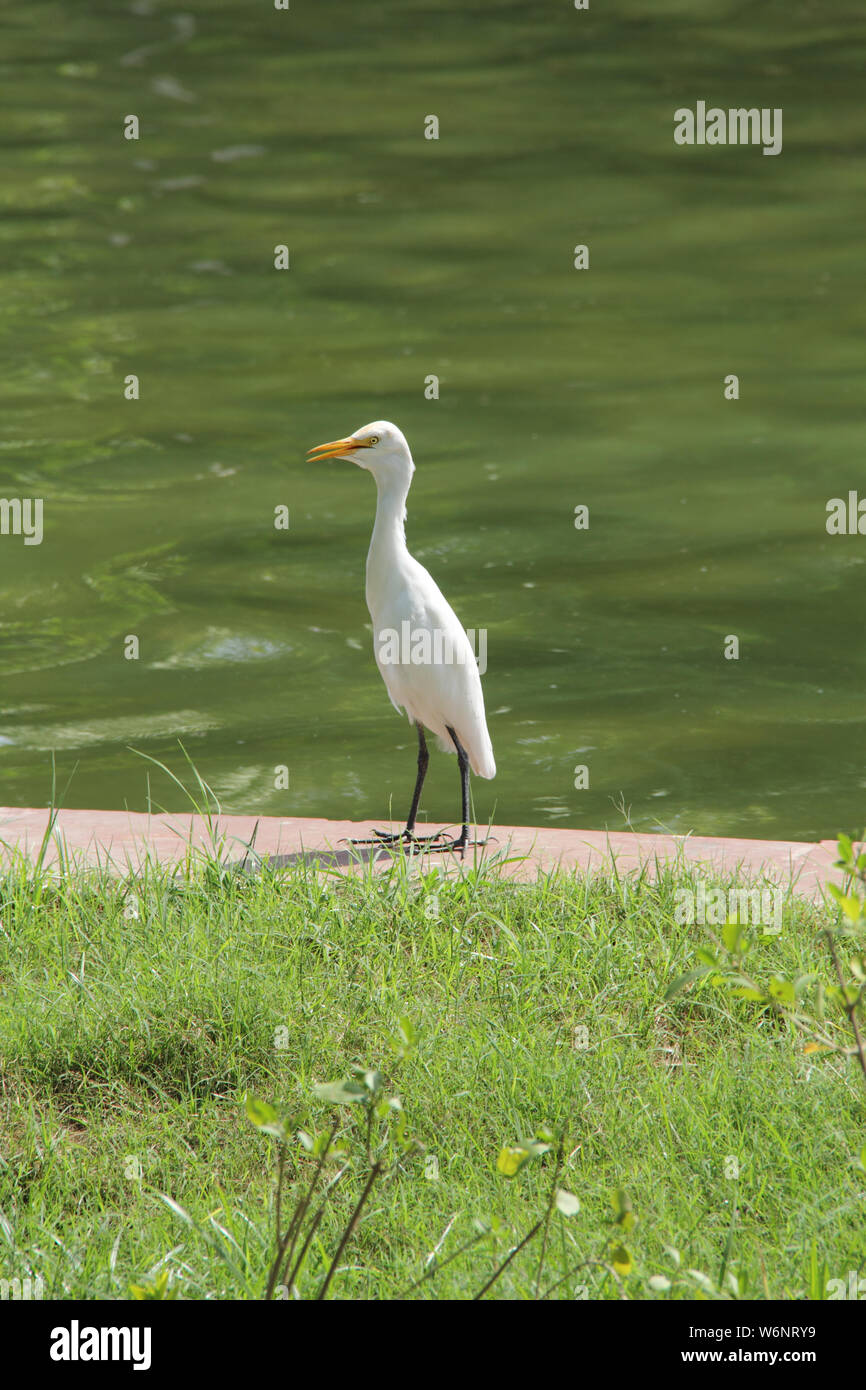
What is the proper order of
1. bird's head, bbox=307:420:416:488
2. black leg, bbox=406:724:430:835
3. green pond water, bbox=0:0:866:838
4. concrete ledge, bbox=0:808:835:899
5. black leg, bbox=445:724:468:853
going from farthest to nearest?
green pond water, bbox=0:0:866:838
bird's head, bbox=307:420:416:488
black leg, bbox=406:724:430:835
black leg, bbox=445:724:468:853
concrete ledge, bbox=0:808:835:899

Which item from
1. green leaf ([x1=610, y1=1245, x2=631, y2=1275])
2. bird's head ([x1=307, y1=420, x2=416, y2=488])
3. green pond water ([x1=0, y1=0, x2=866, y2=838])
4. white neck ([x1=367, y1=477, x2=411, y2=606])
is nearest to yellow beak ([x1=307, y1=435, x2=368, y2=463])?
bird's head ([x1=307, y1=420, x2=416, y2=488])

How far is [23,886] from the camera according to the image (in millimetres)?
4426

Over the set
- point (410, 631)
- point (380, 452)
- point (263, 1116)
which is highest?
point (380, 452)

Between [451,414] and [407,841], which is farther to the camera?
[451,414]

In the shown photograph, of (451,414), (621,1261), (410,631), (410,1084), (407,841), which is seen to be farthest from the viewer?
(451,414)

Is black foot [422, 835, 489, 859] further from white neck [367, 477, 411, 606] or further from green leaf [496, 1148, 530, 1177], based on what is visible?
green leaf [496, 1148, 530, 1177]

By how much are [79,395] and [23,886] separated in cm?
768

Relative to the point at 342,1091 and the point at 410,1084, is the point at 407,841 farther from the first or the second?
the point at 342,1091

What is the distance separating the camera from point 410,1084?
145 inches

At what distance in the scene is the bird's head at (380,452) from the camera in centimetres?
529

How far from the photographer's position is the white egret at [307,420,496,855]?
17.2 feet

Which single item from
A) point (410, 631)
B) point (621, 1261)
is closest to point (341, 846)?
point (410, 631)

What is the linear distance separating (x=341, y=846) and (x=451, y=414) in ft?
21.6

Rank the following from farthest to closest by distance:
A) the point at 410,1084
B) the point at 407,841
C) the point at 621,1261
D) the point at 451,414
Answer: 1. the point at 451,414
2. the point at 407,841
3. the point at 410,1084
4. the point at 621,1261
